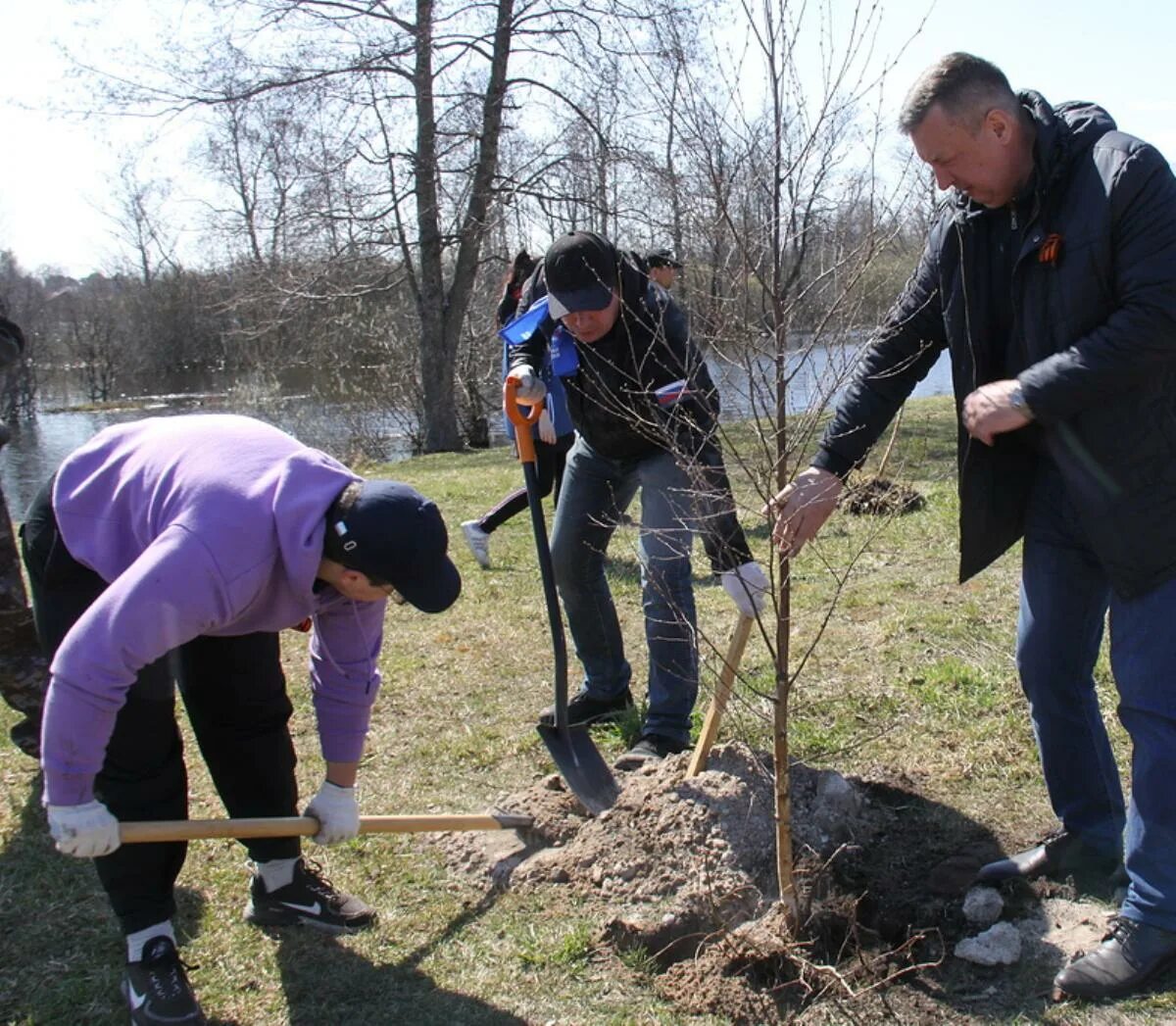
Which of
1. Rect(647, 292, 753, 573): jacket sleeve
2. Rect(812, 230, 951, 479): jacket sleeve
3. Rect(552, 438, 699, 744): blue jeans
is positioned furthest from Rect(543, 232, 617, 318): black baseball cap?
Rect(812, 230, 951, 479): jacket sleeve

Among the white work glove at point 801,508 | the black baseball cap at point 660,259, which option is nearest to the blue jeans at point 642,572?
the white work glove at point 801,508

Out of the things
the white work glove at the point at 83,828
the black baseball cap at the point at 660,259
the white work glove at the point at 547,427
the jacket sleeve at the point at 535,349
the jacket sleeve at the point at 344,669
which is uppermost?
the black baseball cap at the point at 660,259

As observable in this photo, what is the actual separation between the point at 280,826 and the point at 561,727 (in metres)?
1.16

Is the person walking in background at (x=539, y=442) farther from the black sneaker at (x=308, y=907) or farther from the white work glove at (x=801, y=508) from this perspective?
the black sneaker at (x=308, y=907)

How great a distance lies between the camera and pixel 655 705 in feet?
12.1

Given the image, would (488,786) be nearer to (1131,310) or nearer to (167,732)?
(167,732)

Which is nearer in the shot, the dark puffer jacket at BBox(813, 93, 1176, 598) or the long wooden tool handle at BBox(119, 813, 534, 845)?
the dark puffer jacket at BBox(813, 93, 1176, 598)

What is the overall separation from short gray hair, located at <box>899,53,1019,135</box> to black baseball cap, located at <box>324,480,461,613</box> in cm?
134

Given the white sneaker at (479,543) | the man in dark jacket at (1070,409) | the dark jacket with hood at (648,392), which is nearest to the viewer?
the man in dark jacket at (1070,409)

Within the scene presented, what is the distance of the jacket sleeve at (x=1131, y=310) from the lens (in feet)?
6.89

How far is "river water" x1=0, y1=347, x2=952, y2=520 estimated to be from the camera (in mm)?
2652

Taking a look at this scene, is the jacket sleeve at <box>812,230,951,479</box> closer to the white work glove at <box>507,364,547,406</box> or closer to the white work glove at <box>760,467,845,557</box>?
the white work glove at <box>760,467,845,557</box>

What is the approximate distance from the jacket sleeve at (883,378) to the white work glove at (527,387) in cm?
151

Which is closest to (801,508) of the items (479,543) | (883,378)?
(883,378)
